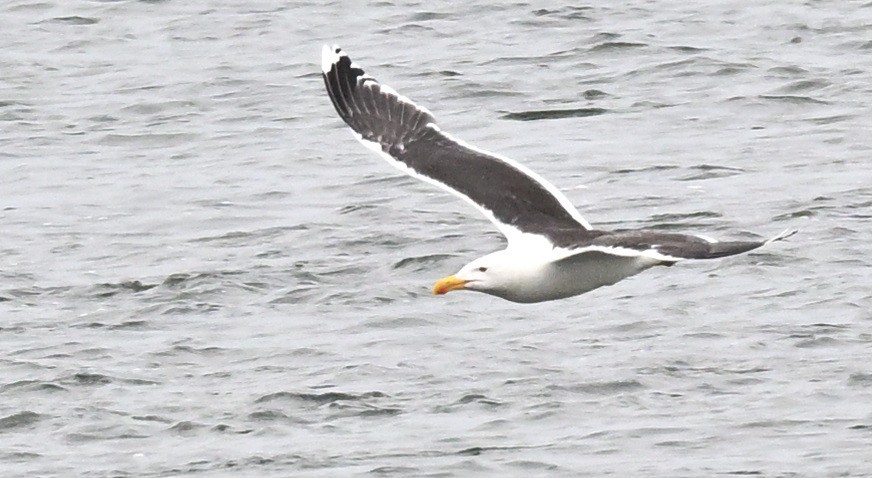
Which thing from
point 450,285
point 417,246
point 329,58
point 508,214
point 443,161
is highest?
point 329,58

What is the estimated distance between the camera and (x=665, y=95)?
1931cm

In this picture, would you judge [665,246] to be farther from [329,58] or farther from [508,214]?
[329,58]

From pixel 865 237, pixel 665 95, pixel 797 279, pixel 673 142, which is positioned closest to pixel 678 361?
pixel 797 279

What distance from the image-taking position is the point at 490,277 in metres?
11.0

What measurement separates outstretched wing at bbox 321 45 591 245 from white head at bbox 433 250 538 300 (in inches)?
7.3

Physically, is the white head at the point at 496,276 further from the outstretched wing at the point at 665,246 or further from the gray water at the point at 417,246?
the gray water at the point at 417,246

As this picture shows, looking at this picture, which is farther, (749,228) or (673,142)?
(673,142)

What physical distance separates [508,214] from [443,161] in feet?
2.06

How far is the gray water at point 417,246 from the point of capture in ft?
38.1

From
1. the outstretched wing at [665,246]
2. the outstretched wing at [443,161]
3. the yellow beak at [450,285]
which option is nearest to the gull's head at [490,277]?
the yellow beak at [450,285]

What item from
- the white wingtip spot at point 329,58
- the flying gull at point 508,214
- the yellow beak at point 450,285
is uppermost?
the white wingtip spot at point 329,58

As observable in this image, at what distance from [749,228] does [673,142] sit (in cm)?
268

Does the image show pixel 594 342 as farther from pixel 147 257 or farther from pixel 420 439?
pixel 147 257

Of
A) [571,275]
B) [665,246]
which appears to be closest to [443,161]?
[571,275]
